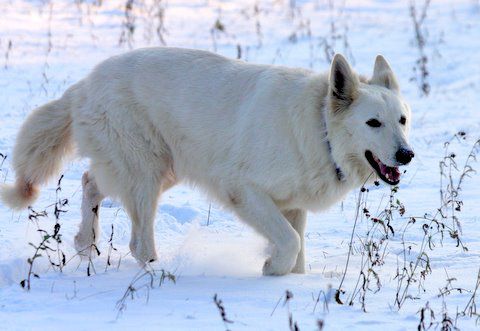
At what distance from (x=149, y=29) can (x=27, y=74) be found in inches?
103

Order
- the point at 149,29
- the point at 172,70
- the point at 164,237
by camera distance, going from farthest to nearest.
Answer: the point at 149,29 < the point at 164,237 < the point at 172,70

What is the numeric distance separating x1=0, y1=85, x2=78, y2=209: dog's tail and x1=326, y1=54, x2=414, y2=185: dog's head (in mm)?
1867

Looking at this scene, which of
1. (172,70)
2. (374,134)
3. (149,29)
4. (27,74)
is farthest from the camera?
(149,29)

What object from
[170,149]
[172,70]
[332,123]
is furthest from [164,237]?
[332,123]

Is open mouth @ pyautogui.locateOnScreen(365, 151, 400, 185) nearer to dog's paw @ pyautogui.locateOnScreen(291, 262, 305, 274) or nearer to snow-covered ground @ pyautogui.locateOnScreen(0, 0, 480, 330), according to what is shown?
snow-covered ground @ pyautogui.locateOnScreen(0, 0, 480, 330)

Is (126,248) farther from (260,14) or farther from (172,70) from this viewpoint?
(260,14)

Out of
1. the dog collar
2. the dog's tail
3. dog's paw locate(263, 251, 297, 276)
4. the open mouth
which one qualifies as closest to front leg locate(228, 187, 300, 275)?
dog's paw locate(263, 251, 297, 276)

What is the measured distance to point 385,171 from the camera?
5.32 meters

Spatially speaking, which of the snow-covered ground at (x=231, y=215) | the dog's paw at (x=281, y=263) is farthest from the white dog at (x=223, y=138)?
the snow-covered ground at (x=231, y=215)

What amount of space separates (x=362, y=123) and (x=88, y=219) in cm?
203

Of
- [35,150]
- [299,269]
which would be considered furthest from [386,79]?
[35,150]

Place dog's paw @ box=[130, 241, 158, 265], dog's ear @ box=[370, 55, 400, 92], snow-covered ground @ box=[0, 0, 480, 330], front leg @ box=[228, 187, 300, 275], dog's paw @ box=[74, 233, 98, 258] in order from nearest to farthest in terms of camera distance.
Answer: snow-covered ground @ box=[0, 0, 480, 330], front leg @ box=[228, 187, 300, 275], dog's ear @ box=[370, 55, 400, 92], dog's paw @ box=[130, 241, 158, 265], dog's paw @ box=[74, 233, 98, 258]

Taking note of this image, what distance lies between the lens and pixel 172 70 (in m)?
5.93

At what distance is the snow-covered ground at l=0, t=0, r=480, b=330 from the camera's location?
4410 mm
